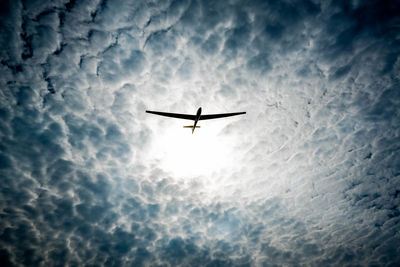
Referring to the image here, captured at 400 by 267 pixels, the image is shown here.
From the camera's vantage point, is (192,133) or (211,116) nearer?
(211,116)

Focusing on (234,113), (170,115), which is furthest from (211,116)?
(170,115)

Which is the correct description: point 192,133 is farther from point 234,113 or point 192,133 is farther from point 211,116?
point 234,113

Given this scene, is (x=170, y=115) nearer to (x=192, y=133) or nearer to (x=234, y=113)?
(x=192, y=133)

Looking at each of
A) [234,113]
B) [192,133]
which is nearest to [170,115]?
[192,133]

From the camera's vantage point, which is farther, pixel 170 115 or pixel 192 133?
pixel 192 133

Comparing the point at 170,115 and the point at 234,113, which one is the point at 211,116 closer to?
the point at 234,113

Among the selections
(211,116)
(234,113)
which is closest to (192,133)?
(211,116)
